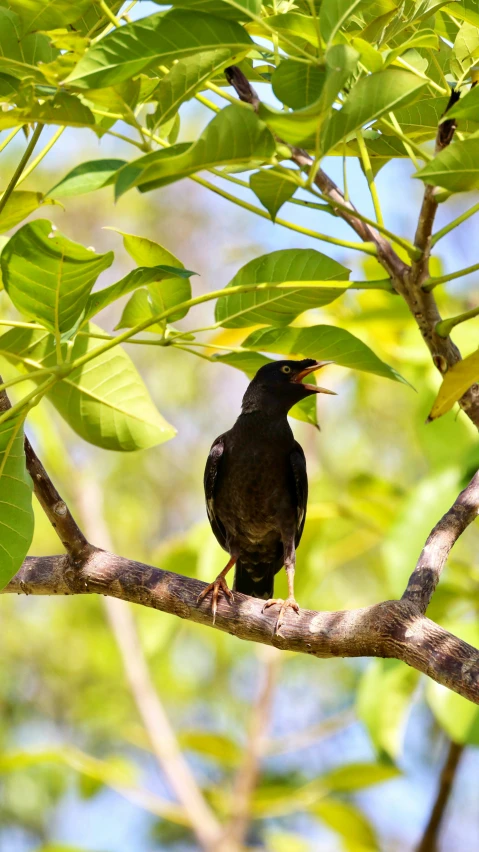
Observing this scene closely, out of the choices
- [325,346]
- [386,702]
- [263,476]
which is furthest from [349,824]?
[325,346]

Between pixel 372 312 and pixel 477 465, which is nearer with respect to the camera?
pixel 477 465

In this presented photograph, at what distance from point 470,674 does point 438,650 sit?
94 mm

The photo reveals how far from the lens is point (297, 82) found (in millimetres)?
1498

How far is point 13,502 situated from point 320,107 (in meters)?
1.01

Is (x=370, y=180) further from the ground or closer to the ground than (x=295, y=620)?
further from the ground

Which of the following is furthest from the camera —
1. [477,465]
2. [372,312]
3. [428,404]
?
[428,404]

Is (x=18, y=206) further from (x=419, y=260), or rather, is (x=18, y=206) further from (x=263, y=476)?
(x=263, y=476)

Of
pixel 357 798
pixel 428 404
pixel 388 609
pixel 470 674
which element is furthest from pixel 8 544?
pixel 357 798

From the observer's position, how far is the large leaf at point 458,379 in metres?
1.76

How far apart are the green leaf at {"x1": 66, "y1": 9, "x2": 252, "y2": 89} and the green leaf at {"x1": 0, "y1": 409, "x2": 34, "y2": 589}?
750mm

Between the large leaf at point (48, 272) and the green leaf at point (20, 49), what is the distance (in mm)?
282

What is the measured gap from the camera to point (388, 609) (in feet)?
6.23

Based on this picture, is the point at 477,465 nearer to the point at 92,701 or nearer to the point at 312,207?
the point at 312,207

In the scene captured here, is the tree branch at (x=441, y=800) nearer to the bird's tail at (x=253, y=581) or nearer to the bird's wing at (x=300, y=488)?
the bird's wing at (x=300, y=488)
